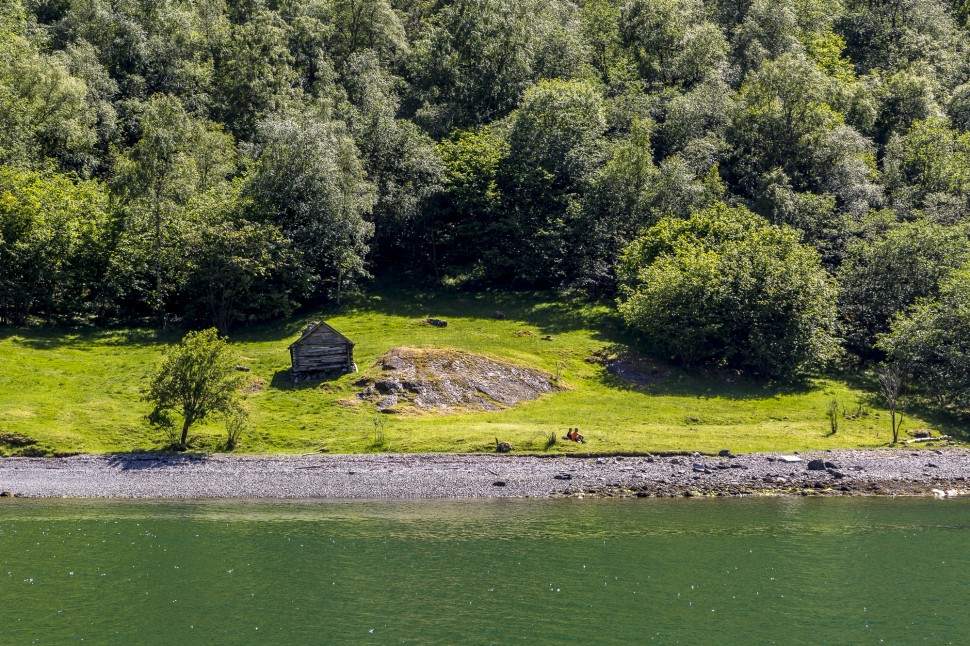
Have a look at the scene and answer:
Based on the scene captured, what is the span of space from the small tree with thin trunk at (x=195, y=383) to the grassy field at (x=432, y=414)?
2308 mm

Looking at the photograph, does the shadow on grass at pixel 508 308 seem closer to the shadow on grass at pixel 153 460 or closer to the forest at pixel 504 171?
the forest at pixel 504 171

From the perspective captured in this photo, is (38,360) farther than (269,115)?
No

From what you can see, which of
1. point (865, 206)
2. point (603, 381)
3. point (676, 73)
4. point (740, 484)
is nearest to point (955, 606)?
point (740, 484)

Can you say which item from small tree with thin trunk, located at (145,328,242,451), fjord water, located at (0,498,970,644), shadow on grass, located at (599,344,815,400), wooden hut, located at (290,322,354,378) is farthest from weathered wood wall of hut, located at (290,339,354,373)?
shadow on grass, located at (599,344,815,400)

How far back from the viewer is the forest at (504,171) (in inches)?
3127

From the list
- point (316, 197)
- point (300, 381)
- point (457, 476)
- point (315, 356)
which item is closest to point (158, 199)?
point (316, 197)

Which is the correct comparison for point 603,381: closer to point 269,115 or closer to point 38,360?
point 38,360

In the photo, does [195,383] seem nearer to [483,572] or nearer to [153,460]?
[153,460]

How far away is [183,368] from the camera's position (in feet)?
180

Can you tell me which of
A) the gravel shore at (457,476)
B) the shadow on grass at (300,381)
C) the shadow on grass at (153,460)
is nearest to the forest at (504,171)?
the gravel shore at (457,476)

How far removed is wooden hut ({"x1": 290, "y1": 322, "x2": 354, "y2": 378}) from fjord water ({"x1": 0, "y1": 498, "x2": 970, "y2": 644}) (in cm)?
2007

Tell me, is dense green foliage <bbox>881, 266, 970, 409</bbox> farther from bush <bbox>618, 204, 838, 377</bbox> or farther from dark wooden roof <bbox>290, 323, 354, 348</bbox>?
dark wooden roof <bbox>290, 323, 354, 348</bbox>

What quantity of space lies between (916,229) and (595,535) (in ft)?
180

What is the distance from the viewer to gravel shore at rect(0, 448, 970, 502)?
5084 cm
